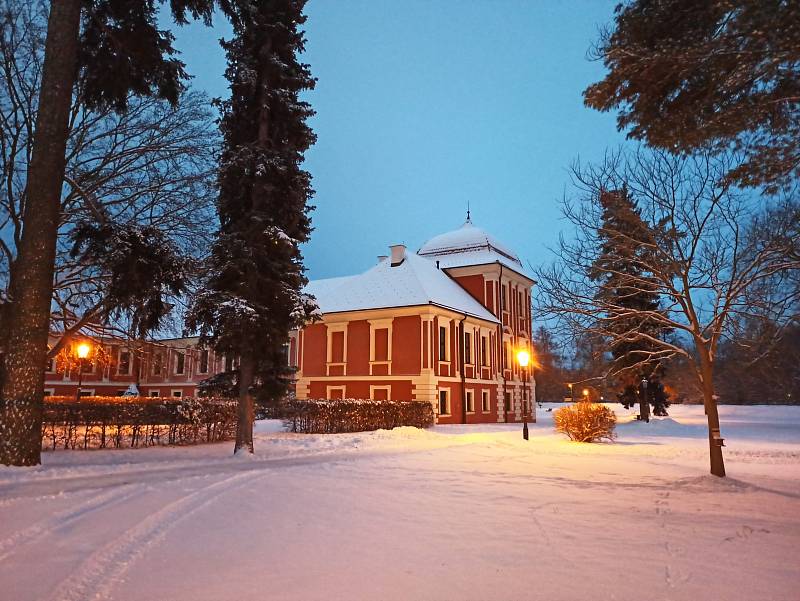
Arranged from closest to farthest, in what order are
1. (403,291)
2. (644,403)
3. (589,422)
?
(589,422), (403,291), (644,403)

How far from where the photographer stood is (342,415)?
22375mm

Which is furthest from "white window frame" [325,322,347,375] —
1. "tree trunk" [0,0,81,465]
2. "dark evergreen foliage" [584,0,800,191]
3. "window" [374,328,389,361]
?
"dark evergreen foliage" [584,0,800,191]

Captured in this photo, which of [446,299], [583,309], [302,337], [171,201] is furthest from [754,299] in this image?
[302,337]

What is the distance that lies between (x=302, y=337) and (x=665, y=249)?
26150 mm

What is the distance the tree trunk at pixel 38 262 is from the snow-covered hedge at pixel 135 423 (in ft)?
14.5

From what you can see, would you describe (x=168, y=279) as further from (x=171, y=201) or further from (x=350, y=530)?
(x=350, y=530)

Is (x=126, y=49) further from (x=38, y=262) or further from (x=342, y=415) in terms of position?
(x=342, y=415)

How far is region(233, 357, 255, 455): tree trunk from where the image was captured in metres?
14.7

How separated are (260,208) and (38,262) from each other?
6.02 m

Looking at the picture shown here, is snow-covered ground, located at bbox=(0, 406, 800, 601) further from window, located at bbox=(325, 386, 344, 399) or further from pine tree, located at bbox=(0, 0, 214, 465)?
window, located at bbox=(325, 386, 344, 399)

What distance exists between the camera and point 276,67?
15.5 m

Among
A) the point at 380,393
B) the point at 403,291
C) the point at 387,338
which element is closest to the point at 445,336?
the point at 387,338

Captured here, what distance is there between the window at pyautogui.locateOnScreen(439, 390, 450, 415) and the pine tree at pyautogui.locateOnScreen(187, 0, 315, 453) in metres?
16.1

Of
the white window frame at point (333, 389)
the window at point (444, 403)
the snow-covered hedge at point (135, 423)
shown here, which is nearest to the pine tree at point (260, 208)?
the snow-covered hedge at point (135, 423)
